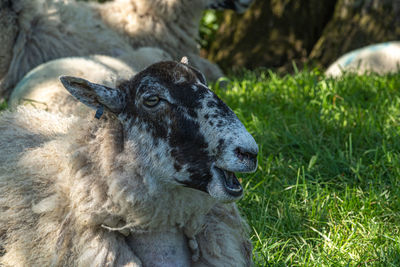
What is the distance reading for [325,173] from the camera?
3807 mm

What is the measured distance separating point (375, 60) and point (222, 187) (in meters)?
4.49

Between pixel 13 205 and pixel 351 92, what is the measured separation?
3259 millimetres

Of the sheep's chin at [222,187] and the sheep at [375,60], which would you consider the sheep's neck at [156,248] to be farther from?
the sheep at [375,60]

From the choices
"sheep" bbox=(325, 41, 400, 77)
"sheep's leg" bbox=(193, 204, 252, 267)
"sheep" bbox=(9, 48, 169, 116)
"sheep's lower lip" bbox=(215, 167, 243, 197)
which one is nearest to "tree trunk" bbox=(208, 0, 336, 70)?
"sheep" bbox=(325, 41, 400, 77)

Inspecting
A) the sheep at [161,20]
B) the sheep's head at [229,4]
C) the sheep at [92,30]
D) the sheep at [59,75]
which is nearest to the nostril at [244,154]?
the sheep at [59,75]

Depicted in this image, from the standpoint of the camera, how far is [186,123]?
239 centimetres

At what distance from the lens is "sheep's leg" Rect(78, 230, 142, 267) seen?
8.07ft

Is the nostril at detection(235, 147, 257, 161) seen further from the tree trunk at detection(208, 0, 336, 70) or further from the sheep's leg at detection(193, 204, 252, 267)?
the tree trunk at detection(208, 0, 336, 70)

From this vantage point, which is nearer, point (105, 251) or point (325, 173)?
point (105, 251)

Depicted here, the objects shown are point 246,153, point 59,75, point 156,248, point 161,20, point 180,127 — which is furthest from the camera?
point 161,20

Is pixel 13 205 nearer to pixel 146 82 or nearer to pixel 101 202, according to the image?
pixel 101 202

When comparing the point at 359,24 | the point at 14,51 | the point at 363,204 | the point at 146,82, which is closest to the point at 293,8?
the point at 359,24

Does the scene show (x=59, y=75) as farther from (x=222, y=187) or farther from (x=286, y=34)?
(x=286, y=34)

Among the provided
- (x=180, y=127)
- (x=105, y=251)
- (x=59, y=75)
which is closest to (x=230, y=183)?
(x=180, y=127)
